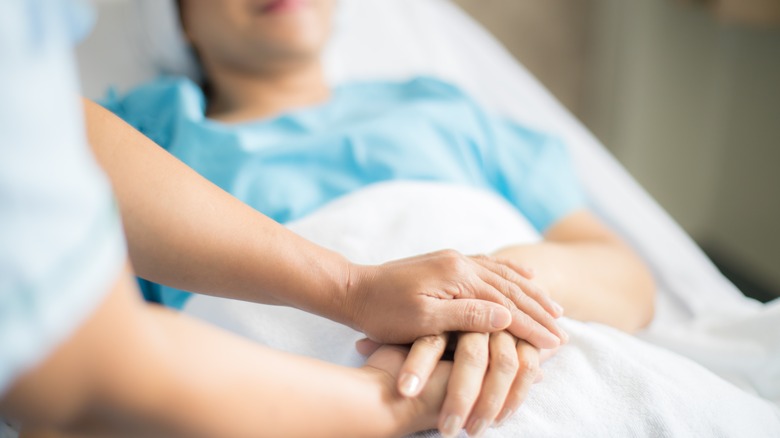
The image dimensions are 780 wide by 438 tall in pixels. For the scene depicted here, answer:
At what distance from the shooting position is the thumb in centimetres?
60

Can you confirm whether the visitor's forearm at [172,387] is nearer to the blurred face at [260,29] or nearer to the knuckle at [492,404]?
the knuckle at [492,404]

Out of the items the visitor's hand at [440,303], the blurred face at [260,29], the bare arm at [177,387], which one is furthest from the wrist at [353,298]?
the blurred face at [260,29]

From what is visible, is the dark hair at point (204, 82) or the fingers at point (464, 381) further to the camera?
the dark hair at point (204, 82)

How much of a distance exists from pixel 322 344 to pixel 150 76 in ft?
2.56

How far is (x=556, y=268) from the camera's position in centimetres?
78

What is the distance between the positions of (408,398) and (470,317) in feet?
0.33

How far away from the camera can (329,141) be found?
3.21 ft

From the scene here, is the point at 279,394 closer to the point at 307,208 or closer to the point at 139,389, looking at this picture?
the point at 139,389

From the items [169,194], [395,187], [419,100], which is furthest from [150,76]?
[169,194]

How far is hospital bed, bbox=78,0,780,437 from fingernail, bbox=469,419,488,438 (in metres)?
0.02

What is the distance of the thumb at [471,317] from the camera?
0.60 metres

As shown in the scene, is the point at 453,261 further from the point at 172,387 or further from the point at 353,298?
the point at 172,387

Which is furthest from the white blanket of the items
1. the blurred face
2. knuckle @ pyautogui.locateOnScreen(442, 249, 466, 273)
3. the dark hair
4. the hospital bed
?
the dark hair

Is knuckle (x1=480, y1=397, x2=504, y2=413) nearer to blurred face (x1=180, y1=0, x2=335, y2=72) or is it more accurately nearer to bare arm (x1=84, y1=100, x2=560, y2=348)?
bare arm (x1=84, y1=100, x2=560, y2=348)
